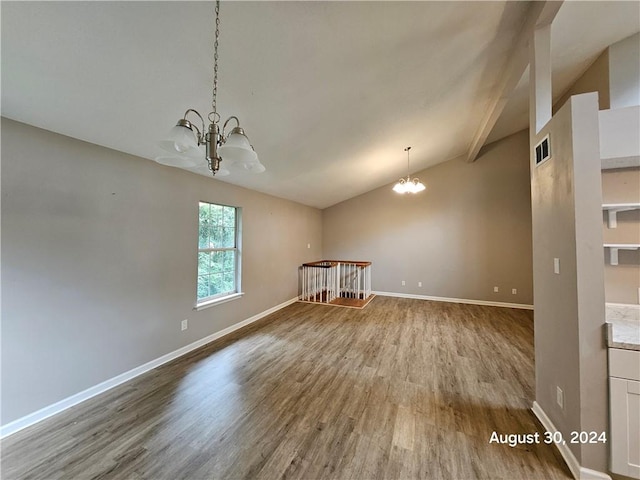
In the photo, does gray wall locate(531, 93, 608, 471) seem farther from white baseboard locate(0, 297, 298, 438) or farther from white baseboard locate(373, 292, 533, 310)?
white baseboard locate(373, 292, 533, 310)

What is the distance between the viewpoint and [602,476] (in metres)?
1.36

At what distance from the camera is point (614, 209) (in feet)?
6.44

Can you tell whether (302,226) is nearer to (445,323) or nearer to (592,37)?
(445,323)

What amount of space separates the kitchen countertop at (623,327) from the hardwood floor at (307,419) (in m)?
0.89

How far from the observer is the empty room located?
1.41m

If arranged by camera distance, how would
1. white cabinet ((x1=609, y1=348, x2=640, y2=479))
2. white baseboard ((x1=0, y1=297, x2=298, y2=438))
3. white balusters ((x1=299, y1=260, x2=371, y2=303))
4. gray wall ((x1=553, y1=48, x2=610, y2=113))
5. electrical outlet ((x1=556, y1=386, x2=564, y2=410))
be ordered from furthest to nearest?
white balusters ((x1=299, y1=260, x2=371, y2=303)), gray wall ((x1=553, y1=48, x2=610, y2=113)), white baseboard ((x1=0, y1=297, x2=298, y2=438)), electrical outlet ((x1=556, y1=386, x2=564, y2=410)), white cabinet ((x1=609, y1=348, x2=640, y2=479))

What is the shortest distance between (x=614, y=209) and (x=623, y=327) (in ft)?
3.45

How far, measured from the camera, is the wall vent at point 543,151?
1.79m

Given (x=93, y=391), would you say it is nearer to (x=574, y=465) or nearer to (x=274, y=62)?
(x=274, y=62)

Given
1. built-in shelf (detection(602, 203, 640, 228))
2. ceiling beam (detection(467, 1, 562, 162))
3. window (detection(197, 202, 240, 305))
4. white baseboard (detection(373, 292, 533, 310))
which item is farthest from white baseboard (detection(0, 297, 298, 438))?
ceiling beam (detection(467, 1, 562, 162))

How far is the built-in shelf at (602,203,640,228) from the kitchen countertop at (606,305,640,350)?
0.70 m

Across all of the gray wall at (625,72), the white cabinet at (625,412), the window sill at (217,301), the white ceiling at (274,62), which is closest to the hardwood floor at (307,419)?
the white cabinet at (625,412)

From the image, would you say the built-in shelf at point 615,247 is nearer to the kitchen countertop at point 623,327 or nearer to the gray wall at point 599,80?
the kitchen countertop at point 623,327

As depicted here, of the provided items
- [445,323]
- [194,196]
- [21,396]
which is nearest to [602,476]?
[445,323]
